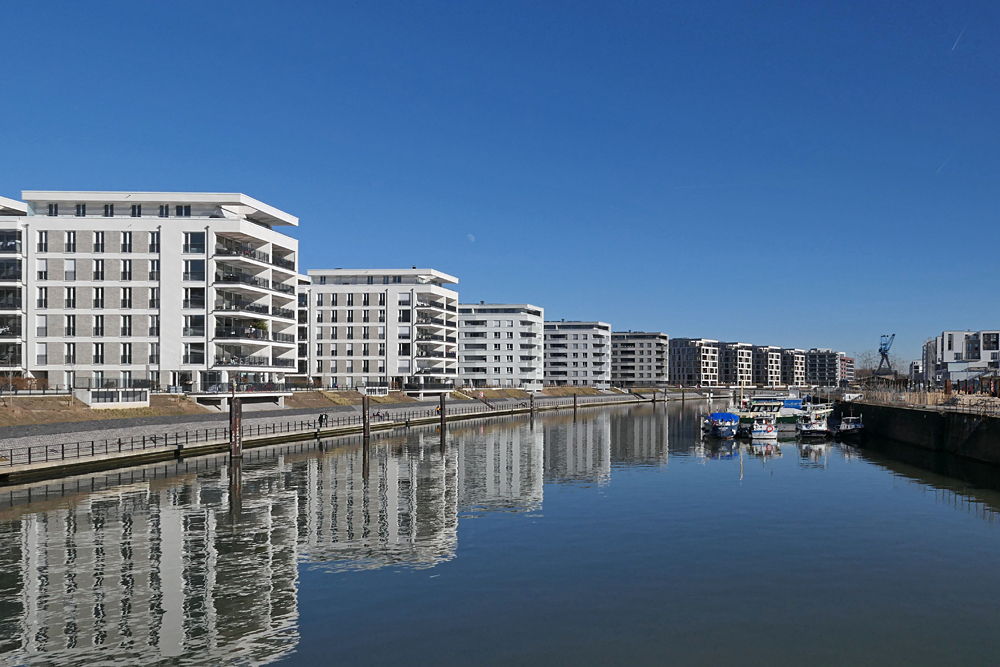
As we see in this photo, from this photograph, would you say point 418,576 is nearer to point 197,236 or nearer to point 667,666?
point 667,666

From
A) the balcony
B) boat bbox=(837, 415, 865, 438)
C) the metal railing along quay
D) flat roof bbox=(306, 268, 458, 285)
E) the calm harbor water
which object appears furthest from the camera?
flat roof bbox=(306, 268, 458, 285)

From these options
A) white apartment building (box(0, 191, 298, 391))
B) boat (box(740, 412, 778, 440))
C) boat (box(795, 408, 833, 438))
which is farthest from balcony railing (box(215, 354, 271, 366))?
boat (box(795, 408, 833, 438))

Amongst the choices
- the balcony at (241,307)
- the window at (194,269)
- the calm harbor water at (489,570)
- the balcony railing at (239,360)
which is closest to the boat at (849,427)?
the calm harbor water at (489,570)

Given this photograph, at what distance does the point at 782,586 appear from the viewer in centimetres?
3134

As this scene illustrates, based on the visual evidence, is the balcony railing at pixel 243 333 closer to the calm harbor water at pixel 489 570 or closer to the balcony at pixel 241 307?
the balcony at pixel 241 307

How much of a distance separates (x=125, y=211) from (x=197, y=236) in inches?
458

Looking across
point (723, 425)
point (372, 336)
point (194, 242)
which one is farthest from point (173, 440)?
point (372, 336)

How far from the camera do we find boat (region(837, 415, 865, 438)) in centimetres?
11650

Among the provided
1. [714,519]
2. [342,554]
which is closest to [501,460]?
[714,519]

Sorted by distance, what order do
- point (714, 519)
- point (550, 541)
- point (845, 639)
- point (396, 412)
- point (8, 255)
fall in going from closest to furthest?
point (845, 639), point (550, 541), point (714, 519), point (8, 255), point (396, 412)

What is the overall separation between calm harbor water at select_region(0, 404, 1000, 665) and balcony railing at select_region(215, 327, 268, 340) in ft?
145

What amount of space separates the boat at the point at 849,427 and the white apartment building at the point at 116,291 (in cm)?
9187

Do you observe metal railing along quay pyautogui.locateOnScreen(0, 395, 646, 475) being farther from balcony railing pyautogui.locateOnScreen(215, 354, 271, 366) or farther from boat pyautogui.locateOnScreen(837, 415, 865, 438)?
boat pyautogui.locateOnScreen(837, 415, 865, 438)

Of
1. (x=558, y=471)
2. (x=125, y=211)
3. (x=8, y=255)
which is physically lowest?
(x=558, y=471)
